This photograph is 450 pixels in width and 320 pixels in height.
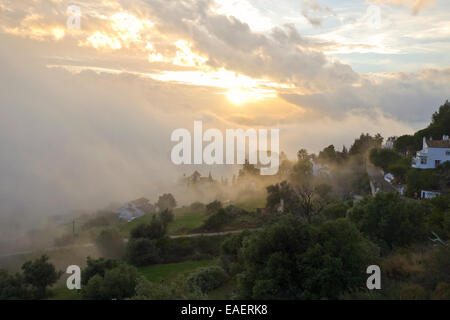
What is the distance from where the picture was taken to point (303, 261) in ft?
49.7

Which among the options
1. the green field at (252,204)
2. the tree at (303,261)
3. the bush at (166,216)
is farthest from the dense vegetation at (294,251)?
the green field at (252,204)

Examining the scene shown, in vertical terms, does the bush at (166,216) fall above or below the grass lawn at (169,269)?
above

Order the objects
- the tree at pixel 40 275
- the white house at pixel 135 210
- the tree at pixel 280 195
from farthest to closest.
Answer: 1. the white house at pixel 135 210
2. the tree at pixel 280 195
3. the tree at pixel 40 275

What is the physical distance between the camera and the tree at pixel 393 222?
74.4ft

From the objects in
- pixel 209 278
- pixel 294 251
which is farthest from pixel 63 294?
pixel 294 251

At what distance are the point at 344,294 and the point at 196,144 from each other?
41.6 meters

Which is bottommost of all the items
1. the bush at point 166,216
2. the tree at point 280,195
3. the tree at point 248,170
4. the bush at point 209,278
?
the bush at point 166,216

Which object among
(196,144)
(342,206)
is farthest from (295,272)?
(196,144)

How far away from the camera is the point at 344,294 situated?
14.1 m

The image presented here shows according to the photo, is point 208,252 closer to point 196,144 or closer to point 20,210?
point 196,144

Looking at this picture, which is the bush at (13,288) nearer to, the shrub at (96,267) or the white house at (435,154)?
the shrub at (96,267)

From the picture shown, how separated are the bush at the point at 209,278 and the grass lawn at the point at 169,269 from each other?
321 inches

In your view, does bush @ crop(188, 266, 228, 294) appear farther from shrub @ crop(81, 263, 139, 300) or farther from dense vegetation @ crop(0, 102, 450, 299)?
shrub @ crop(81, 263, 139, 300)

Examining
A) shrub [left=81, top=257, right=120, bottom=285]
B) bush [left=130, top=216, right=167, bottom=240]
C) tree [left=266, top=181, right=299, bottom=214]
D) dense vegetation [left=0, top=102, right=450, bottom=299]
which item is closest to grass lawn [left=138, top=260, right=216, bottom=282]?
dense vegetation [left=0, top=102, right=450, bottom=299]
